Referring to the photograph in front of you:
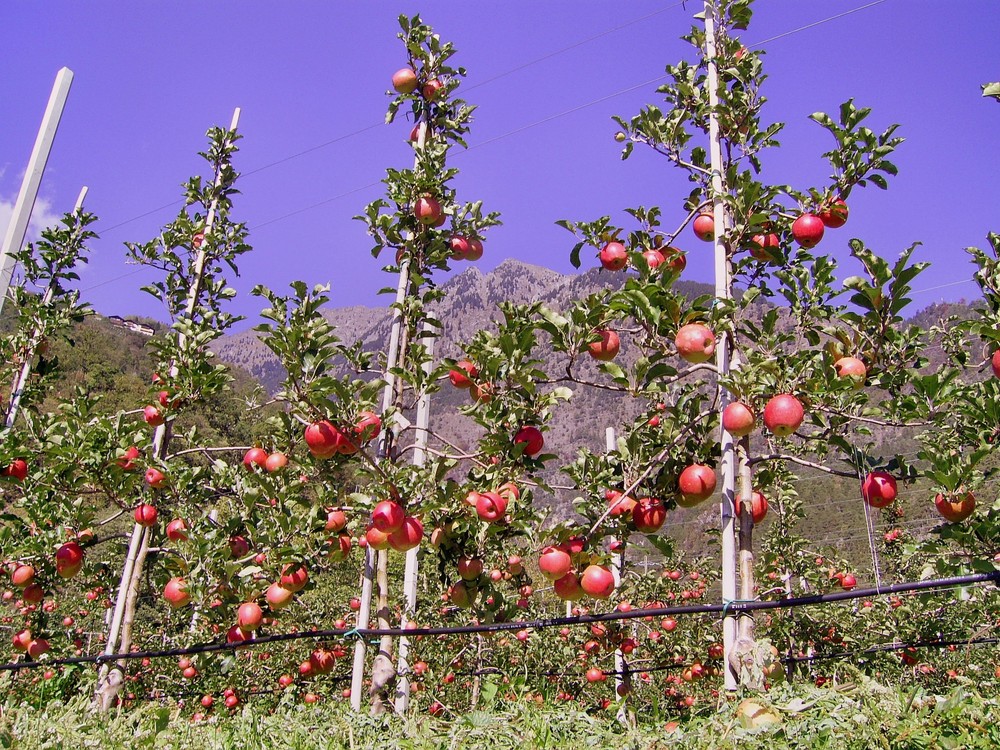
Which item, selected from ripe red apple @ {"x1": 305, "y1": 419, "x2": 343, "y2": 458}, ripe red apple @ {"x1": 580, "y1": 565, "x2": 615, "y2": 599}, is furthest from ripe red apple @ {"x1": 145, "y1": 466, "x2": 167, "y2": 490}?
ripe red apple @ {"x1": 580, "y1": 565, "x2": 615, "y2": 599}

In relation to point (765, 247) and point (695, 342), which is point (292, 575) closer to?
point (695, 342)

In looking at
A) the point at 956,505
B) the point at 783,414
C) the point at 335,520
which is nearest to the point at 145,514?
the point at 335,520

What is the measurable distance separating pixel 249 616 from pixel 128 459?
1947mm

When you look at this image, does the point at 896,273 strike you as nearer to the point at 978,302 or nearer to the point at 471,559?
the point at 978,302

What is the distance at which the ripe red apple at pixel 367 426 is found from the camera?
10.3 ft

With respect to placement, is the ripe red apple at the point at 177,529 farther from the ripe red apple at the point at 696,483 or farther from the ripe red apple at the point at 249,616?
the ripe red apple at the point at 696,483

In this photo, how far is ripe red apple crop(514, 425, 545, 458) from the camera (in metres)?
3.32

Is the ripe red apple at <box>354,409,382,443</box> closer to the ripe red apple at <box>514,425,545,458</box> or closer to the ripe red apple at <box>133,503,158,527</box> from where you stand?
the ripe red apple at <box>514,425,545,458</box>

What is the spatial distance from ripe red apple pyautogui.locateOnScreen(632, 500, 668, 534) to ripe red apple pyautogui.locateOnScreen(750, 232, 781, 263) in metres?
1.36

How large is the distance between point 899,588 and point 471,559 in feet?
6.09

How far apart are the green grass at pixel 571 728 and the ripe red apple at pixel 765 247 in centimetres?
212

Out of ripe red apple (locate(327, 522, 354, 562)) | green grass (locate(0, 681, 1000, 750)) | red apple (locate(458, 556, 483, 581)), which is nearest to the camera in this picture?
green grass (locate(0, 681, 1000, 750))

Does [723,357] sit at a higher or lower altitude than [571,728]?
higher

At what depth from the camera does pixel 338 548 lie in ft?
11.9
